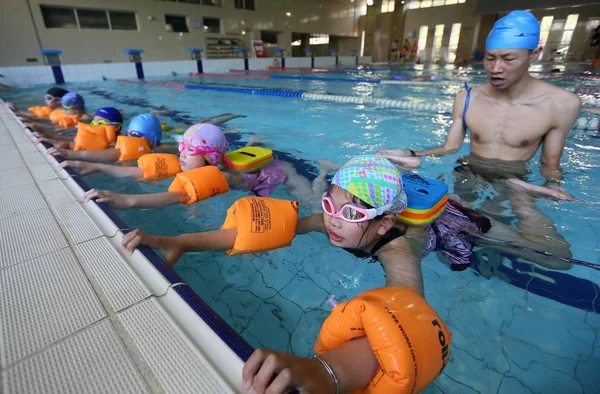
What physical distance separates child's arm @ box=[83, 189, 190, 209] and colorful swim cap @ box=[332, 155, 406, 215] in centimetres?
147

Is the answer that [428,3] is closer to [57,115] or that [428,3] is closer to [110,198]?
[57,115]

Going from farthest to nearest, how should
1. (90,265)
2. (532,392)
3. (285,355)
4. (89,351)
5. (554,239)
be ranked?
(554,239)
(90,265)
(532,392)
(89,351)
(285,355)

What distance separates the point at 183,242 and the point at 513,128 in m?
2.99

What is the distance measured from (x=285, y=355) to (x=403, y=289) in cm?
53

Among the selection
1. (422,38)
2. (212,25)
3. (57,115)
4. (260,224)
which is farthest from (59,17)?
(422,38)

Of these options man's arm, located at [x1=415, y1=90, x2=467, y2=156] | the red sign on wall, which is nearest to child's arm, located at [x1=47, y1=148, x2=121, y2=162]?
man's arm, located at [x1=415, y1=90, x2=467, y2=156]

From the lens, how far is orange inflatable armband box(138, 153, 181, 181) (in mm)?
3168

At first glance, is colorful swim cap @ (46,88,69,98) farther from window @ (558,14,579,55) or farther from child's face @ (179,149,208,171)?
window @ (558,14,579,55)

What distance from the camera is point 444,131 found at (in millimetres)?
6152

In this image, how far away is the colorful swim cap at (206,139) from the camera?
309cm

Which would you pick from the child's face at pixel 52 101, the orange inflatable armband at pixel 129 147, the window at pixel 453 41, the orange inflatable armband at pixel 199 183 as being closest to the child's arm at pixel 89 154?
the orange inflatable armband at pixel 129 147

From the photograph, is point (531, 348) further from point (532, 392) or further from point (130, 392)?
point (130, 392)

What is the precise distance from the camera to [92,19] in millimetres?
16031

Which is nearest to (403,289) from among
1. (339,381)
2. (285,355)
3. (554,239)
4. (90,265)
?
(339,381)
